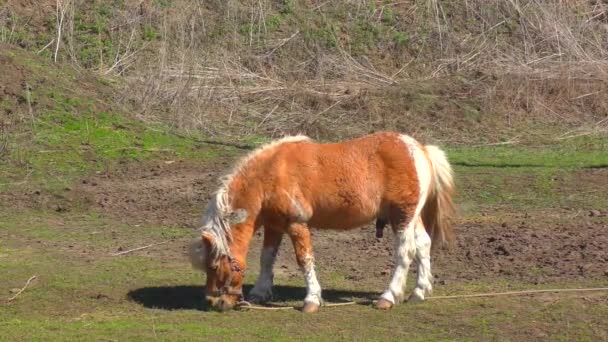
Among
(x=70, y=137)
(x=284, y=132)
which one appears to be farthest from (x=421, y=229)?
(x=284, y=132)

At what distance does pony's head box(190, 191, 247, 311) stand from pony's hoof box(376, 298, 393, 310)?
1098mm

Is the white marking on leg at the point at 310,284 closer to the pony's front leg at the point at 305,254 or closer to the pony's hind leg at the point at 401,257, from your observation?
the pony's front leg at the point at 305,254

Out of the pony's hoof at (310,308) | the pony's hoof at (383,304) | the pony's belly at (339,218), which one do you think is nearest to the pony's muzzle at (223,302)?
the pony's hoof at (310,308)

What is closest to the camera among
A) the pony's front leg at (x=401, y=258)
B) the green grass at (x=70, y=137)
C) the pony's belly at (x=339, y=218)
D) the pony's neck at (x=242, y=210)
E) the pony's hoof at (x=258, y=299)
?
the pony's neck at (x=242, y=210)

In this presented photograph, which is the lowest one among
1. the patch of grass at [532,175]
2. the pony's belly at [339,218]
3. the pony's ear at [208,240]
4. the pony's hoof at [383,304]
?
the patch of grass at [532,175]

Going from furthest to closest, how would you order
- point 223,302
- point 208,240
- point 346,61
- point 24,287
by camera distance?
point 346,61
point 24,287
point 223,302
point 208,240

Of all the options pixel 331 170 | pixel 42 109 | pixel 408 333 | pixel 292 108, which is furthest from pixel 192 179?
pixel 408 333

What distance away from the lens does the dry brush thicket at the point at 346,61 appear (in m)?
19.3

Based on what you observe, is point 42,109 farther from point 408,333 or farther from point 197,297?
point 408,333

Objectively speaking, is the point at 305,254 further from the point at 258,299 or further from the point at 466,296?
the point at 466,296

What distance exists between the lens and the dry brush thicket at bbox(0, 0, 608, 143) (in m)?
19.3

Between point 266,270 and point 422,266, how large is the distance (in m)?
1.29

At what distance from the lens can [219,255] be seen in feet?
29.2

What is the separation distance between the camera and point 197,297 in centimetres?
963
